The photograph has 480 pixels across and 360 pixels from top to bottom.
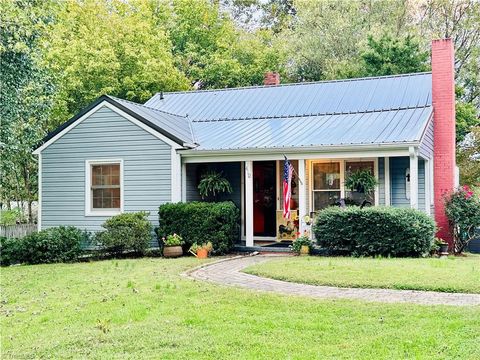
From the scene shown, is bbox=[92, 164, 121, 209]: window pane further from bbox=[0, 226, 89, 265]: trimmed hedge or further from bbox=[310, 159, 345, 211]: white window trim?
bbox=[310, 159, 345, 211]: white window trim

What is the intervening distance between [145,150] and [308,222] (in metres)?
4.55

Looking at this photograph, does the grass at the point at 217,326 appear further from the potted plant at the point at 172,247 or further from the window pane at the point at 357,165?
the window pane at the point at 357,165

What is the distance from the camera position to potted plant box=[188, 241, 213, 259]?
12727mm

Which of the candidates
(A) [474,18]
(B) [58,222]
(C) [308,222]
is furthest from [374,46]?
(B) [58,222]

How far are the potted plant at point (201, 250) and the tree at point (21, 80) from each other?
5.34 metres

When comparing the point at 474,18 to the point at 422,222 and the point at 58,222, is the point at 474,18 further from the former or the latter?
the point at 58,222

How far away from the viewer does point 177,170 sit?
14156mm

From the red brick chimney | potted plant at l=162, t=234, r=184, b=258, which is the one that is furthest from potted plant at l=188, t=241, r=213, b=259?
the red brick chimney

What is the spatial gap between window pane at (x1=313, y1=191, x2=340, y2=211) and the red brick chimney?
2810 millimetres

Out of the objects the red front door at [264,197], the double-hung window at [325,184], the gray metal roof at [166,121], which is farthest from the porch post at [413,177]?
the gray metal roof at [166,121]

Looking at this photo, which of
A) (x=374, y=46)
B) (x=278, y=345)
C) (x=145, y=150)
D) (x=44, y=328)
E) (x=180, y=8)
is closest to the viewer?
(x=278, y=345)

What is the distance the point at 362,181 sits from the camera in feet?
45.7

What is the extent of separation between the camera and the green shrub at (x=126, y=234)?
43.8 ft

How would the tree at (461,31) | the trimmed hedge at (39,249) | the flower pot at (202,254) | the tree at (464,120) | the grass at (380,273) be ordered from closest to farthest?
the grass at (380,273)
the flower pot at (202,254)
the trimmed hedge at (39,249)
the tree at (464,120)
the tree at (461,31)
